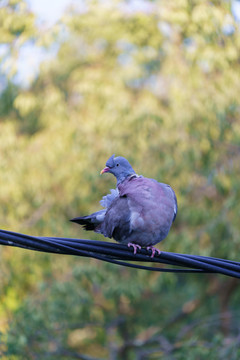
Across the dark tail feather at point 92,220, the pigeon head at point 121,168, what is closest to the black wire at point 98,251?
the dark tail feather at point 92,220

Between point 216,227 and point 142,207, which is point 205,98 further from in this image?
point 142,207

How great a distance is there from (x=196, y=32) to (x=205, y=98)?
108 centimetres

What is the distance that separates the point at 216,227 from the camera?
21.1 feet

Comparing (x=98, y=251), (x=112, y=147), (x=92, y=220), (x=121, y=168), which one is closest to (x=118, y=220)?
(x=92, y=220)

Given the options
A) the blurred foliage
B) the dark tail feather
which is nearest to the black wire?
the dark tail feather

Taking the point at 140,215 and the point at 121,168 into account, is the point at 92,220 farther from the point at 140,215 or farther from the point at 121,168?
the point at 121,168

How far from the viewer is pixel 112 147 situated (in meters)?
6.83

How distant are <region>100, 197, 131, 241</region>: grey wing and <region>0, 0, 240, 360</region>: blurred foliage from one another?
292 centimetres

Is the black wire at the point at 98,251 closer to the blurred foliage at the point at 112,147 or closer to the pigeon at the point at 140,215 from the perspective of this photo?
the pigeon at the point at 140,215

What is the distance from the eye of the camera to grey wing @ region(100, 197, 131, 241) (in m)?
3.03

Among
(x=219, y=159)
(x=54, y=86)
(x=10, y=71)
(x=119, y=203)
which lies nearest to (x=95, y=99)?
(x=54, y=86)

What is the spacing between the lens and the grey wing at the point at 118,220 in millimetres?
3031

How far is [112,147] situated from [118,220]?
3.85 m

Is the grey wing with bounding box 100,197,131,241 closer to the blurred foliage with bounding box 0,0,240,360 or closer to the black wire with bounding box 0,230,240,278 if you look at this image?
the black wire with bounding box 0,230,240,278
